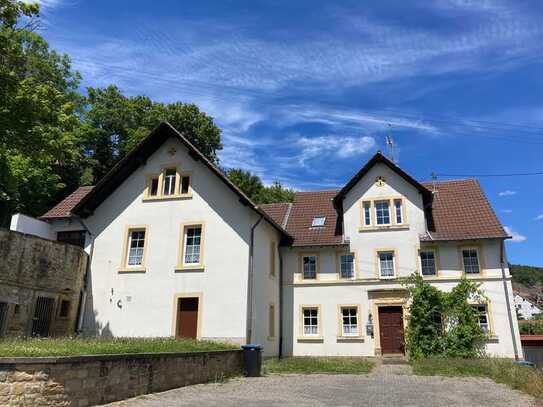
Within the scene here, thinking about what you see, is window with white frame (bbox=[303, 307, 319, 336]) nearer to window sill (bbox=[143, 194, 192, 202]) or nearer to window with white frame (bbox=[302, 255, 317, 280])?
window with white frame (bbox=[302, 255, 317, 280])

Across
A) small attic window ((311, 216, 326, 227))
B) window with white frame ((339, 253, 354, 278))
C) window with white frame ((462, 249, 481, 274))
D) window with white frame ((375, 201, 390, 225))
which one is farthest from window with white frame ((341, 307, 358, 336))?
window with white frame ((462, 249, 481, 274))

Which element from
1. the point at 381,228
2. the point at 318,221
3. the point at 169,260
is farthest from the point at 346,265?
the point at 169,260

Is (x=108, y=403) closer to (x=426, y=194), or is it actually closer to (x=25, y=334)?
(x=25, y=334)

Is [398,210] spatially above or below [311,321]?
above

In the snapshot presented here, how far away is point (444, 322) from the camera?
21.4 meters

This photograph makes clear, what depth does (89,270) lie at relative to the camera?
68.6ft

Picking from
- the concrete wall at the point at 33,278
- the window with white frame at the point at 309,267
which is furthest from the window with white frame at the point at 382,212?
the concrete wall at the point at 33,278

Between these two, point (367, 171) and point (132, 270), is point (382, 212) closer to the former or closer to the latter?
point (367, 171)

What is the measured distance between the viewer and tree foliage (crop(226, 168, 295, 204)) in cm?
4303

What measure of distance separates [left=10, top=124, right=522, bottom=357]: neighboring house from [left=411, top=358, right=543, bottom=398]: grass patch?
14.2 feet

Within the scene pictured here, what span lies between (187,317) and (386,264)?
405 inches

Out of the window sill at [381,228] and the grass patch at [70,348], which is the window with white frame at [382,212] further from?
the grass patch at [70,348]

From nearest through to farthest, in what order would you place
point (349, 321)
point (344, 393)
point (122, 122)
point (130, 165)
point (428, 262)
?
point (344, 393) → point (130, 165) → point (428, 262) → point (349, 321) → point (122, 122)

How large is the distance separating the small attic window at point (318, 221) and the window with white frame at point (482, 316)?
28.7 ft
